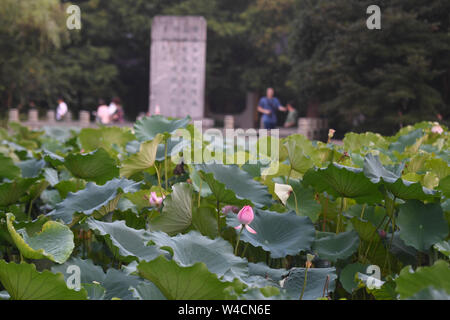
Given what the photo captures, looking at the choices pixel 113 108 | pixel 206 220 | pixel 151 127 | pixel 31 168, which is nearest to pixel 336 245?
pixel 206 220

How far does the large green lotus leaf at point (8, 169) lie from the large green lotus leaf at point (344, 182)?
0.88m

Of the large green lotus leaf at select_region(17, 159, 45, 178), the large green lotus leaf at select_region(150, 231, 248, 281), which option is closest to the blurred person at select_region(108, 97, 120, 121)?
the large green lotus leaf at select_region(17, 159, 45, 178)

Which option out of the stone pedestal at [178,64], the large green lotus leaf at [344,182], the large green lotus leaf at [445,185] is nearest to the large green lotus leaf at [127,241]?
the large green lotus leaf at [344,182]

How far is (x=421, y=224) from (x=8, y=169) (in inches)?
45.3

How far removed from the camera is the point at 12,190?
4.38 feet

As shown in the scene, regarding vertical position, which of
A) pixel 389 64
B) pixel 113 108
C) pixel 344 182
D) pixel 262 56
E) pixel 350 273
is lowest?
pixel 113 108

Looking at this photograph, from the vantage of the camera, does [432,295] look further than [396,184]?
No

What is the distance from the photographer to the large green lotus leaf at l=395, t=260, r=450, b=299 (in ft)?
2.24

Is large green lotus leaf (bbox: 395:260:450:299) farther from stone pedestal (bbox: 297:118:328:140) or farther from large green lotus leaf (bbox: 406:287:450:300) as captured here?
stone pedestal (bbox: 297:118:328:140)

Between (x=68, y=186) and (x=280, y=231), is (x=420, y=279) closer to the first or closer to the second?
(x=280, y=231)

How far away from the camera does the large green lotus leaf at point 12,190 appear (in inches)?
51.6

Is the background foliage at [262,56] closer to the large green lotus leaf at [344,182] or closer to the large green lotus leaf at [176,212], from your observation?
the large green lotus leaf at [344,182]

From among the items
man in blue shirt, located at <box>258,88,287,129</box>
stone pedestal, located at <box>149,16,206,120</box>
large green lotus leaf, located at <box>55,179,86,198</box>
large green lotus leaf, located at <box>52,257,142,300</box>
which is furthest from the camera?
stone pedestal, located at <box>149,16,206,120</box>
